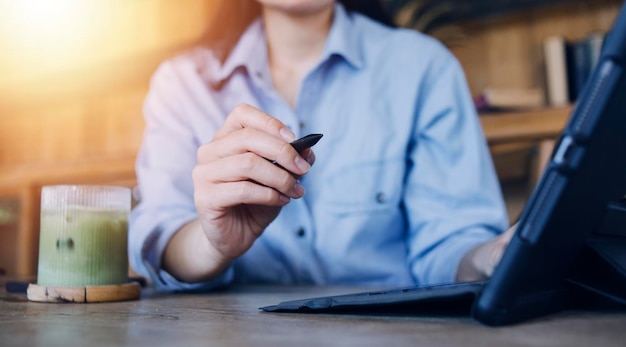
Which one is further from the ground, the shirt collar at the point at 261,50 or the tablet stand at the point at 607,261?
the shirt collar at the point at 261,50

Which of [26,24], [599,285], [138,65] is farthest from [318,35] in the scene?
[26,24]

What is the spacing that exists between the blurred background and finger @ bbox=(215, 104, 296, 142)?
1246 millimetres

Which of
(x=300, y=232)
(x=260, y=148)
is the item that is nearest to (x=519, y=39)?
(x=300, y=232)

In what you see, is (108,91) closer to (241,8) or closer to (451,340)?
(241,8)

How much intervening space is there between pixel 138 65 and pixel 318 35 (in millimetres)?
1887

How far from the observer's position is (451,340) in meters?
0.33

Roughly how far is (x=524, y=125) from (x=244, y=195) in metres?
1.35

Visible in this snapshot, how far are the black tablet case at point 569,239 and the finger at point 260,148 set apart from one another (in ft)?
0.51

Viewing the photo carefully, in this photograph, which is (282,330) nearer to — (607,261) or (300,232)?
(607,261)

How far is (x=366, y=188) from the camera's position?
1134mm

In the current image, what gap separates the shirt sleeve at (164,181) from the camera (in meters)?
0.90

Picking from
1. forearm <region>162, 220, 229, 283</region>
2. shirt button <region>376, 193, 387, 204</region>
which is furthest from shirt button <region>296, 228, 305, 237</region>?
forearm <region>162, 220, 229, 283</region>

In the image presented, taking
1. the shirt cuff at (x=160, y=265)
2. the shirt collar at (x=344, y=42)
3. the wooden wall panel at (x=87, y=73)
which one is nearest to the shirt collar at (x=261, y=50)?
the shirt collar at (x=344, y=42)

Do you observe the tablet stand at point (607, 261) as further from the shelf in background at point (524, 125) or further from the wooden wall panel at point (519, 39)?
the wooden wall panel at point (519, 39)
